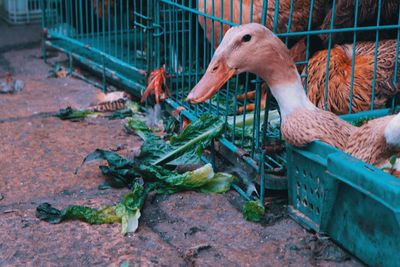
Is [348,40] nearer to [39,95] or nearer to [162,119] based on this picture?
[162,119]

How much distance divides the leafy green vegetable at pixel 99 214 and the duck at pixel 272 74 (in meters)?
0.57

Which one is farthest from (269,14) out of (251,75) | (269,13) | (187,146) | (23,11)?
(23,11)

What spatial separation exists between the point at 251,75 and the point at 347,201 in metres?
1.70

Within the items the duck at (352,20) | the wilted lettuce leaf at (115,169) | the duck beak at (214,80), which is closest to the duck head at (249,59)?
the duck beak at (214,80)

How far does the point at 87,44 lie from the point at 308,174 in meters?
2.93

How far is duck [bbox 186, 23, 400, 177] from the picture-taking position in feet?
8.38

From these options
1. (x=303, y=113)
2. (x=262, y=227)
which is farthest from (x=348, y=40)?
(x=262, y=227)

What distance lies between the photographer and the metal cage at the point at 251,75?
2.99 m

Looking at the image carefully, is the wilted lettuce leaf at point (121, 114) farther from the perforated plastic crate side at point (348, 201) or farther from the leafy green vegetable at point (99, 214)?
the perforated plastic crate side at point (348, 201)

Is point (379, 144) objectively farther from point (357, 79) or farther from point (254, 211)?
point (357, 79)

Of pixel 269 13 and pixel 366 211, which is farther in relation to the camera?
pixel 269 13

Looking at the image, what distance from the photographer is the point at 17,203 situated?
301 cm

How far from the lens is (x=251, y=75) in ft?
13.0

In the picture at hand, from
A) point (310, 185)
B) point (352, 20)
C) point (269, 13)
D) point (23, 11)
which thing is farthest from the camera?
point (23, 11)
